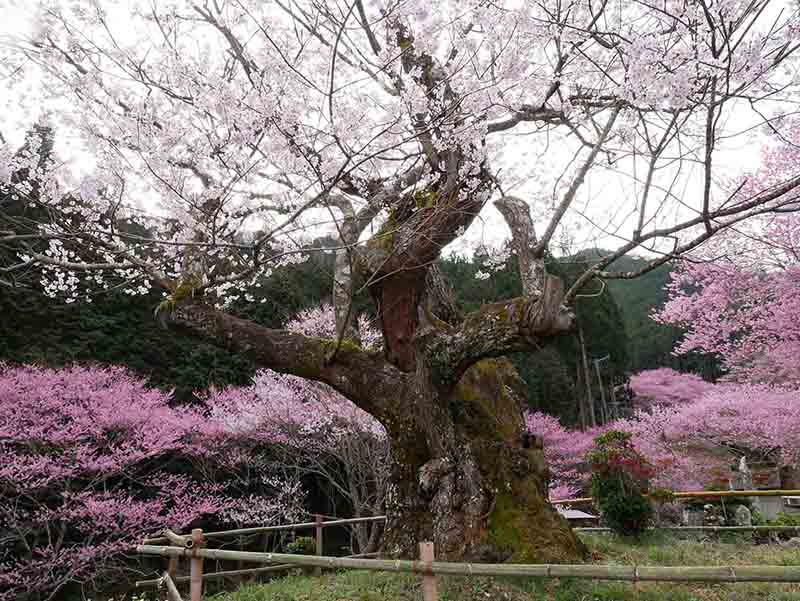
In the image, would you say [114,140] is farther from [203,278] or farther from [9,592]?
[9,592]

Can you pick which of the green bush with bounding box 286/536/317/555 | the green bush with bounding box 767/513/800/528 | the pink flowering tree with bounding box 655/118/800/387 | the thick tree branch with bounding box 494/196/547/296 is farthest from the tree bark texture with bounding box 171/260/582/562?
the green bush with bounding box 767/513/800/528

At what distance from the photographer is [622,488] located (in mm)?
6109

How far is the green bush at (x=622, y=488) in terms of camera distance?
19.9ft

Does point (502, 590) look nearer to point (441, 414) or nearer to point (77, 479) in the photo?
point (441, 414)

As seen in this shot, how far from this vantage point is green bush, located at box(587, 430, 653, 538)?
607cm

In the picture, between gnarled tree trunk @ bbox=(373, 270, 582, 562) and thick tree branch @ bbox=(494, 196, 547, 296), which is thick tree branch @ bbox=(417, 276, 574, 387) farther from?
thick tree branch @ bbox=(494, 196, 547, 296)

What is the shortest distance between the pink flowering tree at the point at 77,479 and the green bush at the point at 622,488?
19.1ft

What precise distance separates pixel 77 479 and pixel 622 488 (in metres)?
8.09

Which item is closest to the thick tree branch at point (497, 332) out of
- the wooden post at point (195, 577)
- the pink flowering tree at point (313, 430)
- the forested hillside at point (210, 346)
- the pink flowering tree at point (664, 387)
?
the forested hillside at point (210, 346)

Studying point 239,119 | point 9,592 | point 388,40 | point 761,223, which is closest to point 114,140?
point 239,119

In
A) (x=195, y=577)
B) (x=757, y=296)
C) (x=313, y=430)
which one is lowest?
(x=195, y=577)

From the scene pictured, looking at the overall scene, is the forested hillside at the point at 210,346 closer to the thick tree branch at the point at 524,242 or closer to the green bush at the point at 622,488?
the thick tree branch at the point at 524,242

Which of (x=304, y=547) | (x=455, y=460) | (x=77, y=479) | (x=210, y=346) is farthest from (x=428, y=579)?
(x=210, y=346)

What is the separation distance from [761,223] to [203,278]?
7498mm
